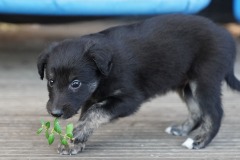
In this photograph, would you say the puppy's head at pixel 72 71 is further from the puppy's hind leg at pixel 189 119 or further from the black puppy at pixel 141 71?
the puppy's hind leg at pixel 189 119

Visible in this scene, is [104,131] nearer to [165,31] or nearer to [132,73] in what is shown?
[132,73]

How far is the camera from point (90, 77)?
3350 mm

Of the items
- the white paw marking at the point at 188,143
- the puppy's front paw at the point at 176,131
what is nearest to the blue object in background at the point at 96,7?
the puppy's front paw at the point at 176,131

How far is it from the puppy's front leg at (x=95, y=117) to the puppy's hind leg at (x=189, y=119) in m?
0.60

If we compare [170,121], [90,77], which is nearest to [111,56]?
[90,77]

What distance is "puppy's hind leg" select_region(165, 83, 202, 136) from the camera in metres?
3.92

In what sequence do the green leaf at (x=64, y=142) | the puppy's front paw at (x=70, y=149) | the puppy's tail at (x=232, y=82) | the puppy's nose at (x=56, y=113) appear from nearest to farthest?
the puppy's nose at (x=56, y=113) < the green leaf at (x=64, y=142) < the puppy's front paw at (x=70, y=149) < the puppy's tail at (x=232, y=82)

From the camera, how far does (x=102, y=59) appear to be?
3285 mm

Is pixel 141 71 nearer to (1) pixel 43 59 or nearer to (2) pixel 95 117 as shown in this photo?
(2) pixel 95 117

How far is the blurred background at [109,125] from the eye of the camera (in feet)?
11.2

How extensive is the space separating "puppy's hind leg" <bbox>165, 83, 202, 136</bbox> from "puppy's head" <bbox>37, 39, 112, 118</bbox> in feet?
2.91

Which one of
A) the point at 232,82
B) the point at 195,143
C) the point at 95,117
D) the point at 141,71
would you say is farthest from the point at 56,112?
the point at 232,82

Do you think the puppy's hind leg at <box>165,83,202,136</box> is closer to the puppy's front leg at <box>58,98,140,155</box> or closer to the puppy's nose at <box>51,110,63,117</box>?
the puppy's front leg at <box>58,98,140,155</box>

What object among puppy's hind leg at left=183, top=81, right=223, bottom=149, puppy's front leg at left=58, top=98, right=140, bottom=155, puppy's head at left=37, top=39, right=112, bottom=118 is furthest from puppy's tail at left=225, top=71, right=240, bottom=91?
puppy's head at left=37, top=39, right=112, bottom=118
